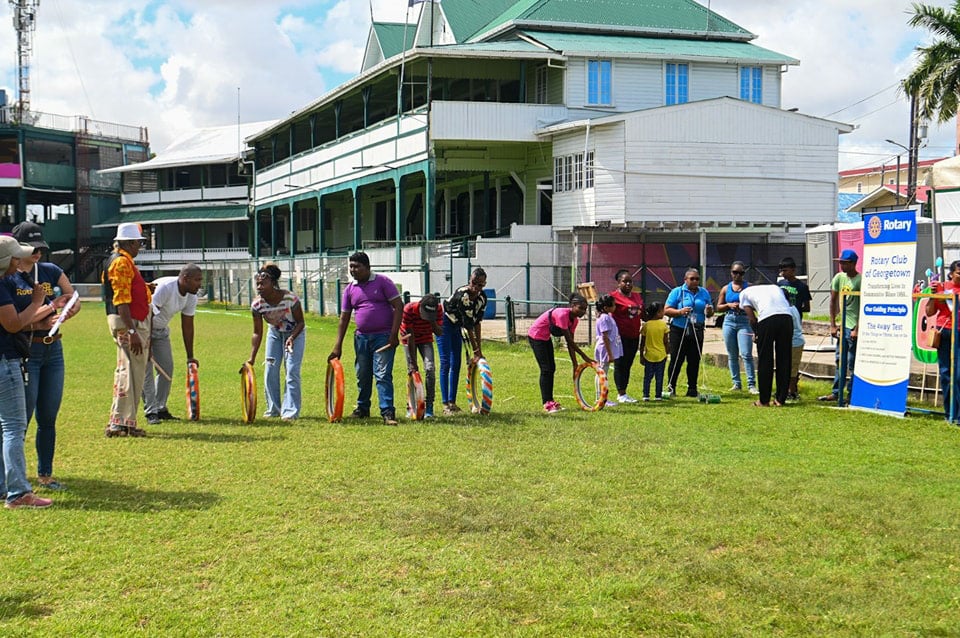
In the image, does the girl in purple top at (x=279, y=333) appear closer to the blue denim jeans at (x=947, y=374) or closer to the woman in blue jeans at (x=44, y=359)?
the woman in blue jeans at (x=44, y=359)

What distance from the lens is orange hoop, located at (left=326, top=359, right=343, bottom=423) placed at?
Answer: 36.6 feet

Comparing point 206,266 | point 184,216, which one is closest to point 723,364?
point 206,266

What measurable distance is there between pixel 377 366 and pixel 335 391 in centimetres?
57

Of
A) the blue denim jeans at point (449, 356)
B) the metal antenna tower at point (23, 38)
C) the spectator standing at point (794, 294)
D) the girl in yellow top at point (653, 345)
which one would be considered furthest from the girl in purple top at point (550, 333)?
the metal antenna tower at point (23, 38)

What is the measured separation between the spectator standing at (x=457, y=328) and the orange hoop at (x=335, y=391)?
1213 mm

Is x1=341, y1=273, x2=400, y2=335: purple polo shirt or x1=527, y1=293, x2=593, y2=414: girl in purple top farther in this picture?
x1=527, y1=293, x2=593, y2=414: girl in purple top

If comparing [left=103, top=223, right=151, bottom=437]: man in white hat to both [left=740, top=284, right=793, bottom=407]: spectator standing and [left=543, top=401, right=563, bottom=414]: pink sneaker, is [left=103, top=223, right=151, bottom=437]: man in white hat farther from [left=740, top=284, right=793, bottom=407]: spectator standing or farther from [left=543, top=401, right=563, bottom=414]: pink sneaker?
[left=740, top=284, right=793, bottom=407]: spectator standing

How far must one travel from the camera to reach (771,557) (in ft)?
20.0

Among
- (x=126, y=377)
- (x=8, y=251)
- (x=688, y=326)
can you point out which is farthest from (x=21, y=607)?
(x=688, y=326)

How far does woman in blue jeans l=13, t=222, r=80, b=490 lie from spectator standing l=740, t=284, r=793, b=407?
27.3 feet

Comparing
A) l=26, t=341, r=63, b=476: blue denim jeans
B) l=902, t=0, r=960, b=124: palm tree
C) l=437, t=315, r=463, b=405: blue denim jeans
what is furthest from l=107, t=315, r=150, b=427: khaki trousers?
l=902, t=0, r=960, b=124: palm tree

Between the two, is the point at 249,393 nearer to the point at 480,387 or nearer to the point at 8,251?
the point at 480,387

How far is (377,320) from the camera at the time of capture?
11227mm

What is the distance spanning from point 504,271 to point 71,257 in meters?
48.6
